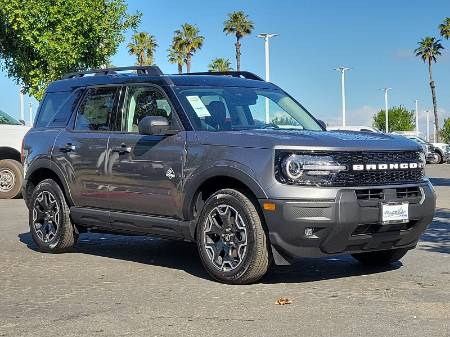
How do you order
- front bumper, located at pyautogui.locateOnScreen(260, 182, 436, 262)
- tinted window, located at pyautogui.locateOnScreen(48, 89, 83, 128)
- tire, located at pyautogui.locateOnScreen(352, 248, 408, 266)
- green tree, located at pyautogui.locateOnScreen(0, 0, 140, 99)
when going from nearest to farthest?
front bumper, located at pyautogui.locateOnScreen(260, 182, 436, 262)
tire, located at pyautogui.locateOnScreen(352, 248, 408, 266)
tinted window, located at pyautogui.locateOnScreen(48, 89, 83, 128)
green tree, located at pyautogui.locateOnScreen(0, 0, 140, 99)

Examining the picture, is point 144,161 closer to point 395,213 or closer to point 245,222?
point 245,222

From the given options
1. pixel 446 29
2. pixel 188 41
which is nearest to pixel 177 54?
pixel 188 41

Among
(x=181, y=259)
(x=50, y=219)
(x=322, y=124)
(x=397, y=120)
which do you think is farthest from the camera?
(x=397, y=120)

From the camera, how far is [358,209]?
5996mm

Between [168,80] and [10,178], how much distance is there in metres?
9.48

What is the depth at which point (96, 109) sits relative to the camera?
26.1 ft

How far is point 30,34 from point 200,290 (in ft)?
61.3

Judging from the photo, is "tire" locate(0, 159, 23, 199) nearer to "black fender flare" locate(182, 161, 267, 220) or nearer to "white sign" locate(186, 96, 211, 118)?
"white sign" locate(186, 96, 211, 118)

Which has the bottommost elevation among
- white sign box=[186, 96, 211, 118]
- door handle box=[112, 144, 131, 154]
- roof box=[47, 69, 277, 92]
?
door handle box=[112, 144, 131, 154]

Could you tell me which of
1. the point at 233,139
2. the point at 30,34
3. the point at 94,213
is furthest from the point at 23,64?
the point at 233,139

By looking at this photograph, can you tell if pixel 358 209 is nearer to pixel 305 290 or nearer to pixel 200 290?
pixel 305 290

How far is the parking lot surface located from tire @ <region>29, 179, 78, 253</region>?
15 cm

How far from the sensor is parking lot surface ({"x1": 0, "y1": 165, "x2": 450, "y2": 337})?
4887 mm

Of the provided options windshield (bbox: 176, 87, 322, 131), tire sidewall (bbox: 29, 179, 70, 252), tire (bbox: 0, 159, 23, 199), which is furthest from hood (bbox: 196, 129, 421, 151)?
tire (bbox: 0, 159, 23, 199)
